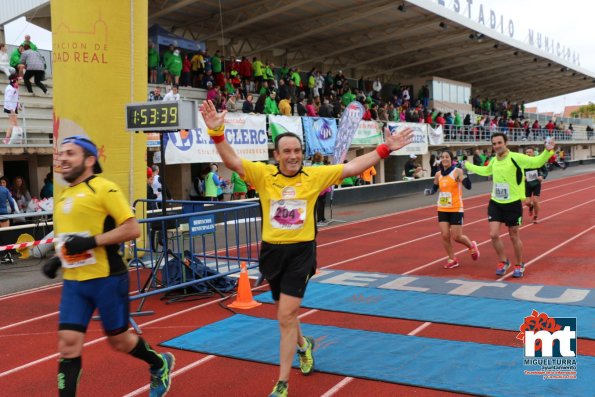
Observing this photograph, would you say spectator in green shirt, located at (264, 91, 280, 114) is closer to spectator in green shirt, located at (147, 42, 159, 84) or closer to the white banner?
spectator in green shirt, located at (147, 42, 159, 84)

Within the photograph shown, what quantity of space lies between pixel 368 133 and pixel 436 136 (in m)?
8.13

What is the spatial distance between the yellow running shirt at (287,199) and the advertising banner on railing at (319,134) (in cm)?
1743

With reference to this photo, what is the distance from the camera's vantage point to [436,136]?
110ft

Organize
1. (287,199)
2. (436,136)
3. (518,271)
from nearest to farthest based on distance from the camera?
1. (287,199)
2. (518,271)
3. (436,136)

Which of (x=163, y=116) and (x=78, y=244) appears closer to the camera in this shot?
Answer: (x=78, y=244)

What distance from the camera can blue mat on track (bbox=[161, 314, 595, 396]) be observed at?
4.66 metres

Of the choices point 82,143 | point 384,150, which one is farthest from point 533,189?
point 82,143

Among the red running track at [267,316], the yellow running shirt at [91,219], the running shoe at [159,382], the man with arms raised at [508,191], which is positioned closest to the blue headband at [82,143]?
the yellow running shirt at [91,219]

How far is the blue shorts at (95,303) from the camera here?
13.0 feet

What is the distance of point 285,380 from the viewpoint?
4344mm

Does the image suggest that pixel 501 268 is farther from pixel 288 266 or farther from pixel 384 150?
pixel 288 266

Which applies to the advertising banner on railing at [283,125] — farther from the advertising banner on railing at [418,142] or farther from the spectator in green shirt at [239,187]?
the advertising banner on railing at [418,142]

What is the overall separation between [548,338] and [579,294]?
2.63 m

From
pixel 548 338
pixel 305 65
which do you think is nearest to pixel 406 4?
pixel 305 65
